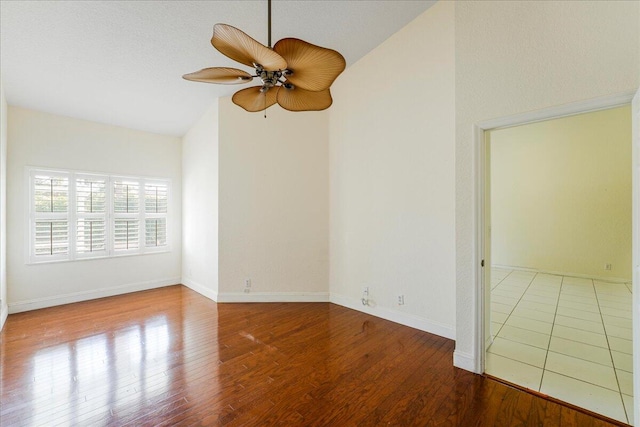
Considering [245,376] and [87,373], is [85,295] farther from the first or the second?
[245,376]

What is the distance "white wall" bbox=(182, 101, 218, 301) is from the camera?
173 inches

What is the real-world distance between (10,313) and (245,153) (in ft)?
12.9

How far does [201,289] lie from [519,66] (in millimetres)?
5120

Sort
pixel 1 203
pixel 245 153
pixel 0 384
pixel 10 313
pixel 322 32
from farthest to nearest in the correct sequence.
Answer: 1. pixel 245 153
2. pixel 10 313
3. pixel 1 203
4. pixel 322 32
5. pixel 0 384

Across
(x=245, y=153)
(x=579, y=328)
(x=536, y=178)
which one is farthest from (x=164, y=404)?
(x=536, y=178)

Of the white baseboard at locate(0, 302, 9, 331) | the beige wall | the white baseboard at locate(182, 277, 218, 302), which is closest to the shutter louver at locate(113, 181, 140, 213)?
the white baseboard at locate(182, 277, 218, 302)

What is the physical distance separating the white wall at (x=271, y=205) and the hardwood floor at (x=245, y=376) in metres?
0.70

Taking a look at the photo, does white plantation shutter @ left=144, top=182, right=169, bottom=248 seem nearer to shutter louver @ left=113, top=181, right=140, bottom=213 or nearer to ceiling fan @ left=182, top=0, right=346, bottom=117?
shutter louver @ left=113, top=181, right=140, bottom=213

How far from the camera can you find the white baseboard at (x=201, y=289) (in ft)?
14.4

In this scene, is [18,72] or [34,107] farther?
[34,107]

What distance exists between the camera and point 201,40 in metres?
3.01

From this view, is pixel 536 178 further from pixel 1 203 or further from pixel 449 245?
pixel 1 203

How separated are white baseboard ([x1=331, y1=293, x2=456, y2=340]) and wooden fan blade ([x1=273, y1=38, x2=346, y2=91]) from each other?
2.79 meters

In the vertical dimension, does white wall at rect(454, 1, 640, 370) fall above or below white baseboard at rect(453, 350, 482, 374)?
above
